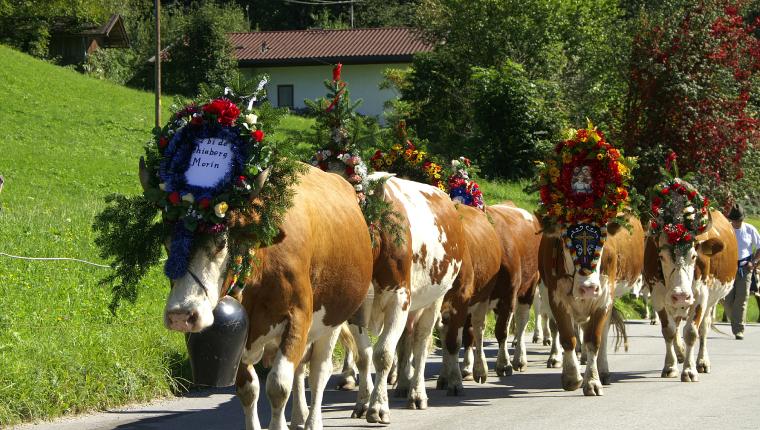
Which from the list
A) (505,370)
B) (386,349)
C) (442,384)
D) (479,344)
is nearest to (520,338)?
(505,370)

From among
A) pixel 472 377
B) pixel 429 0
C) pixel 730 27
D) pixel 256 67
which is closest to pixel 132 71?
pixel 256 67

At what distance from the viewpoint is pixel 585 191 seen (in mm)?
11906

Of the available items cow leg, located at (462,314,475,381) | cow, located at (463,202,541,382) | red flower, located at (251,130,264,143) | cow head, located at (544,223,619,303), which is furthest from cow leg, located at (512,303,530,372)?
red flower, located at (251,130,264,143)

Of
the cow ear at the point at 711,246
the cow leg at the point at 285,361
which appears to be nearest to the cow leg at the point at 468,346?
the cow ear at the point at 711,246

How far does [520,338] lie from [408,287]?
460 centimetres

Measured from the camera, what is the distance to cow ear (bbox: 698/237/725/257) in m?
13.5

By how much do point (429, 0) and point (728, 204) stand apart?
878 inches

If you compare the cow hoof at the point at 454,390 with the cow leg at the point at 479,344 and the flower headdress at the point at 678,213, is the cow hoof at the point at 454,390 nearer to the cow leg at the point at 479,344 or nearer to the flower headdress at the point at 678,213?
the cow leg at the point at 479,344

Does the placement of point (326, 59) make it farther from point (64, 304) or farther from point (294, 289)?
point (294, 289)

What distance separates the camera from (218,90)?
726cm

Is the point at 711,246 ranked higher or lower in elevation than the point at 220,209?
lower

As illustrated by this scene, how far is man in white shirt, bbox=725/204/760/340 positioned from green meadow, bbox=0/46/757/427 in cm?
779

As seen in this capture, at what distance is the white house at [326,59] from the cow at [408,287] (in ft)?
148

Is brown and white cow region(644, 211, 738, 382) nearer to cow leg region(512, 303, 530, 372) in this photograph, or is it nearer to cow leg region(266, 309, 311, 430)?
cow leg region(512, 303, 530, 372)
